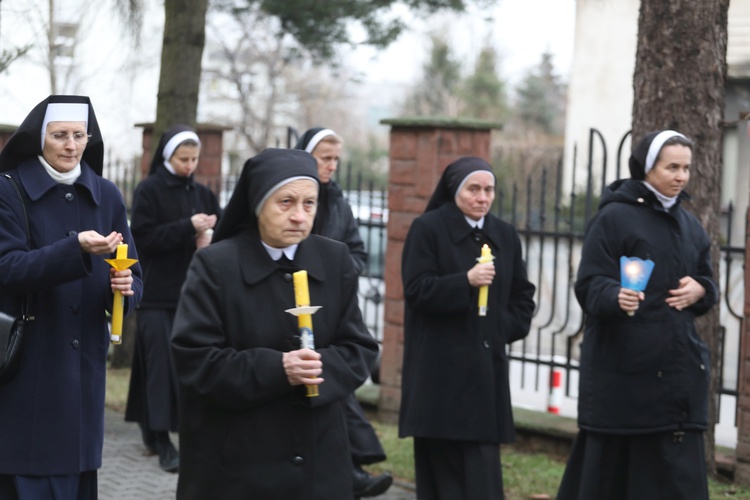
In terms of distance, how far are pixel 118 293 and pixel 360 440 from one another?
2678 millimetres

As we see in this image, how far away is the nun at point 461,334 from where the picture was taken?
21.6ft

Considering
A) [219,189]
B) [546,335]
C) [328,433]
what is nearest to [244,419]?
[328,433]

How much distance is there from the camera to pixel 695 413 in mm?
6090

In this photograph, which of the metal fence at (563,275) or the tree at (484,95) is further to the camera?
the tree at (484,95)

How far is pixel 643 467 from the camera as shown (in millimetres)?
6168

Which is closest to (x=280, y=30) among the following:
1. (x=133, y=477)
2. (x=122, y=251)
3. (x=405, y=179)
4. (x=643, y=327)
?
(x=405, y=179)

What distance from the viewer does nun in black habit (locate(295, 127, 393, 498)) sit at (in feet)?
24.1

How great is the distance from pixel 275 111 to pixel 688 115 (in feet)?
118

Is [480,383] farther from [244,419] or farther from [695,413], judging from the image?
[244,419]

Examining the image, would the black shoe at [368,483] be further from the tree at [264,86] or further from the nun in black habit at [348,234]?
the tree at [264,86]

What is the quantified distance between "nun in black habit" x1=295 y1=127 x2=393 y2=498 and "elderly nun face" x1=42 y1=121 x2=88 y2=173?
2354 millimetres

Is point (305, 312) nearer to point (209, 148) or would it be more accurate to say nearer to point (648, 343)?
point (648, 343)

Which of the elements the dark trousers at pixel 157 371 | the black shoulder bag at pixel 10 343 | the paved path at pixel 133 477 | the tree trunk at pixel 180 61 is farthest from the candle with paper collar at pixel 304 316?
the tree trunk at pixel 180 61

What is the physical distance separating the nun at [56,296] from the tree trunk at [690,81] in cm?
361
